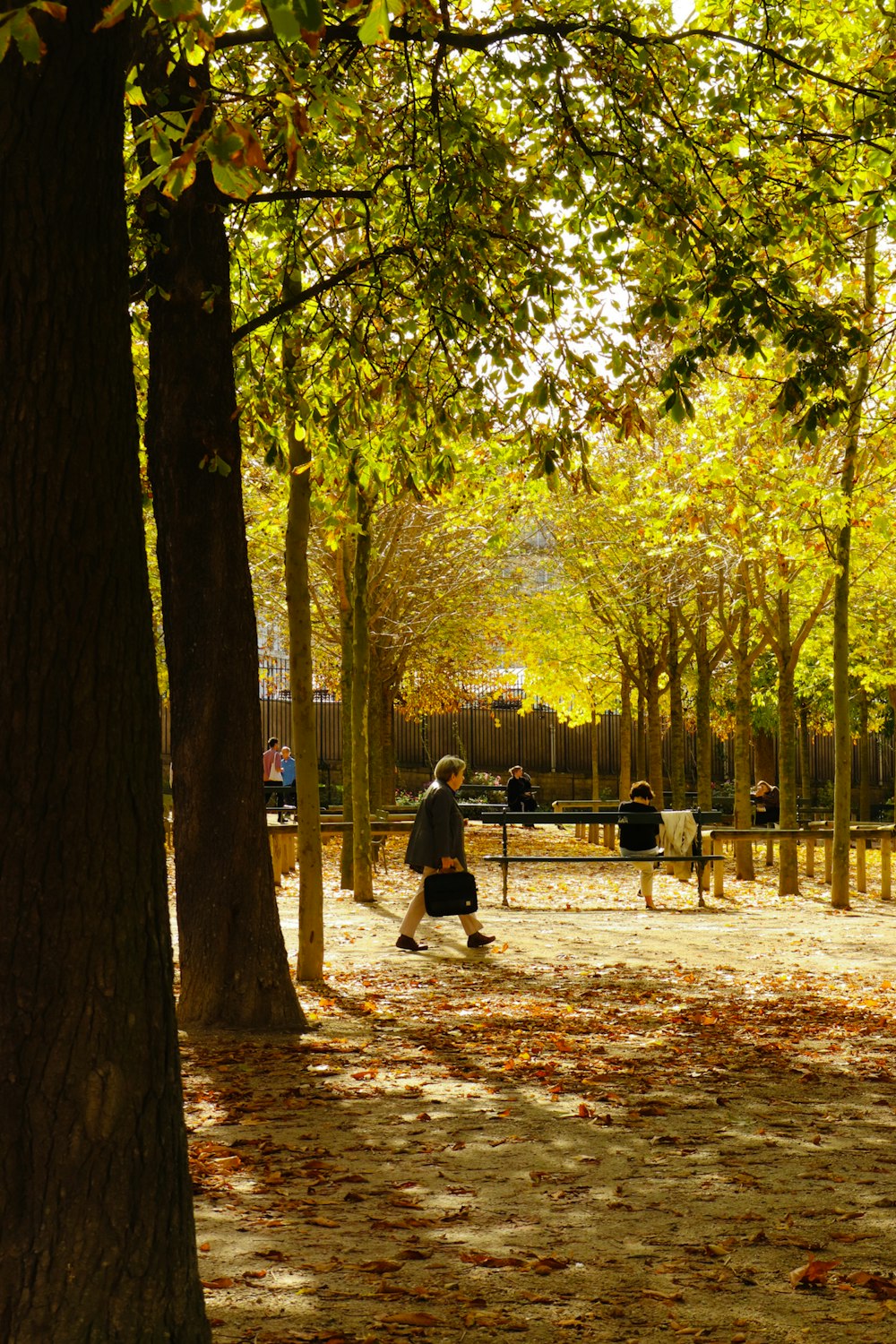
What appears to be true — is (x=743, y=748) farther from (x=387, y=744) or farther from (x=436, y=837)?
(x=387, y=744)

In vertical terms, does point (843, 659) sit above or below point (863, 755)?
above

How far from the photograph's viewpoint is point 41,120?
328cm

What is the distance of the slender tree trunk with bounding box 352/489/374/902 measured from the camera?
49.3 ft

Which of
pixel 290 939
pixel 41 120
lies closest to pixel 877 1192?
pixel 41 120

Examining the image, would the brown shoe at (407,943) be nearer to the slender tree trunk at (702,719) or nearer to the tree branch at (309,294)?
the tree branch at (309,294)

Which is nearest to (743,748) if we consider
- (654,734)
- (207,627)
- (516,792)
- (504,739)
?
(654,734)

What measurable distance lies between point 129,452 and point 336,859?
19.2 m

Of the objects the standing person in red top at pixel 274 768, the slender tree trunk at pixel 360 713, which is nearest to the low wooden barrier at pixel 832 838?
the slender tree trunk at pixel 360 713

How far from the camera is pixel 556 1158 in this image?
5.73 metres

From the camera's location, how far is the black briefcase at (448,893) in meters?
11.6

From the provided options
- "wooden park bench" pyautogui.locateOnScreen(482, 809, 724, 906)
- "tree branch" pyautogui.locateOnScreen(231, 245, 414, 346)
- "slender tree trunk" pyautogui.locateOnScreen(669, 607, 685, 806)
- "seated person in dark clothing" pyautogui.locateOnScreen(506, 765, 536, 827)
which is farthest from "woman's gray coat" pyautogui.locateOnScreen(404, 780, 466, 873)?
"seated person in dark clothing" pyautogui.locateOnScreen(506, 765, 536, 827)

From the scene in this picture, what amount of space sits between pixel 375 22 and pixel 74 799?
212 cm

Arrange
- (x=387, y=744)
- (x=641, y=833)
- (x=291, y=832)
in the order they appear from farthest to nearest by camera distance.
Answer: (x=387, y=744) → (x=291, y=832) → (x=641, y=833)

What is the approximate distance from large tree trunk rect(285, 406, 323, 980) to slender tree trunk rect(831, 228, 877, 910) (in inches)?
250
